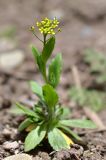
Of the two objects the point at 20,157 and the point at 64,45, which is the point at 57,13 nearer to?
the point at 64,45

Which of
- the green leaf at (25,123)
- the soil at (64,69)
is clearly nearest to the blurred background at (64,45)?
the soil at (64,69)

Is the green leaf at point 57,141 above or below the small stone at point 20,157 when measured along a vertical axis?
above

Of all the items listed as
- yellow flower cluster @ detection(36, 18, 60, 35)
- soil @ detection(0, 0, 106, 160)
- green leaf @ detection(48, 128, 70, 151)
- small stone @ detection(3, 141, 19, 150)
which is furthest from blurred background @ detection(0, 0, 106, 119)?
yellow flower cluster @ detection(36, 18, 60, 35)

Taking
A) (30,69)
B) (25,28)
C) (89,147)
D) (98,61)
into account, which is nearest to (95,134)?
(89,147)

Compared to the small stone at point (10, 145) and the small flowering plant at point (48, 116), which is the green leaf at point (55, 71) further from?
the small stone at point (10, 145)

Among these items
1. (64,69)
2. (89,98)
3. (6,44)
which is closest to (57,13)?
(6,44)

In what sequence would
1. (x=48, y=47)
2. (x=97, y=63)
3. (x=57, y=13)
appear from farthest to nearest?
(x=57, y=13) < (x=97, y=63) < (x=48, y=47)
